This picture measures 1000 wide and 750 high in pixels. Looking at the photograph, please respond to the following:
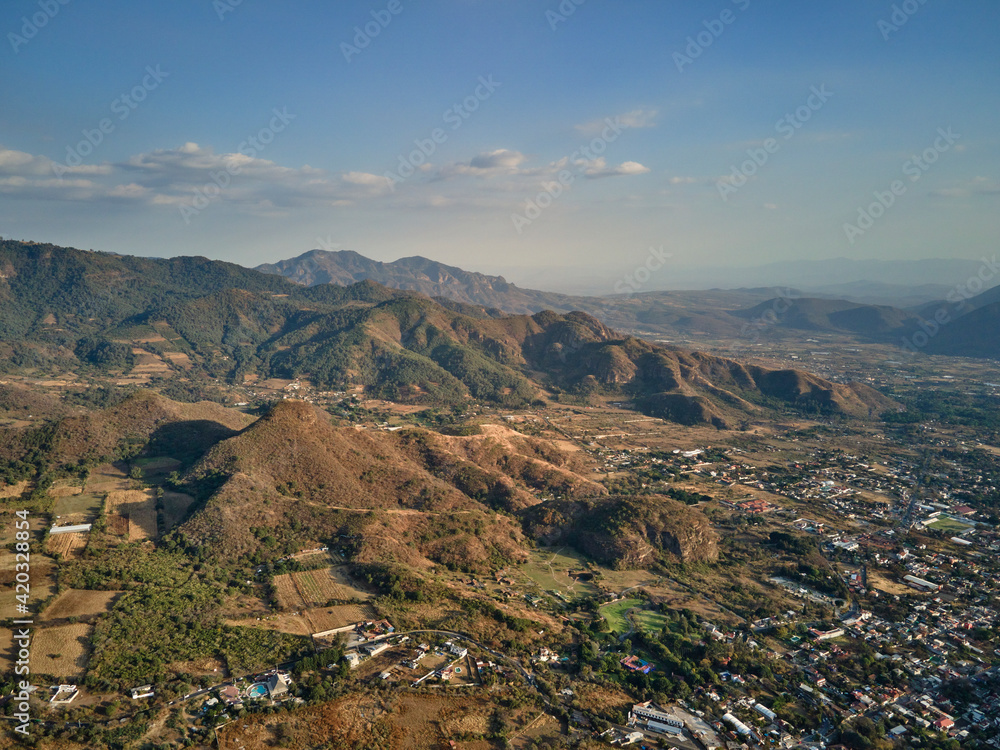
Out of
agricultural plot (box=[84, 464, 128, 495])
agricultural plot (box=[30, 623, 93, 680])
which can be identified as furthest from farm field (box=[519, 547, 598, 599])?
agricultural plot (box=[84, 464, 128, 495])

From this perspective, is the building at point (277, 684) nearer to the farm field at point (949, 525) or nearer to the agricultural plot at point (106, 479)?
the agricultural plot at point (106, 479)

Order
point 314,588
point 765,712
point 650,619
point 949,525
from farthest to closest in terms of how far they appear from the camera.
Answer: point 949,525
point 650,619
point 314,588
point 765,712

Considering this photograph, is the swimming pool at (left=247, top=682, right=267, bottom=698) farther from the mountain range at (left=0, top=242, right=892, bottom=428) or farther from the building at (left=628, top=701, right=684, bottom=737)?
the mountain range at (left=0, top=242, right=892, bottom=428)

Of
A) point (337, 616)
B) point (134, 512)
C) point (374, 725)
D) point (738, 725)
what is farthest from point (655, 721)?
point (134, 512)

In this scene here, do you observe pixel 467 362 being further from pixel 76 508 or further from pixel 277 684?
pixel 277 684

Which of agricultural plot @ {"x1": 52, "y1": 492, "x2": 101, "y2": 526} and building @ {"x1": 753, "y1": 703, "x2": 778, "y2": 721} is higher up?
agricultural plot @ {"x1": 52, "y1": 492, "x2": 101, "y2": 526}

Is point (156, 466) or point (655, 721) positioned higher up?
point (156, 466)
